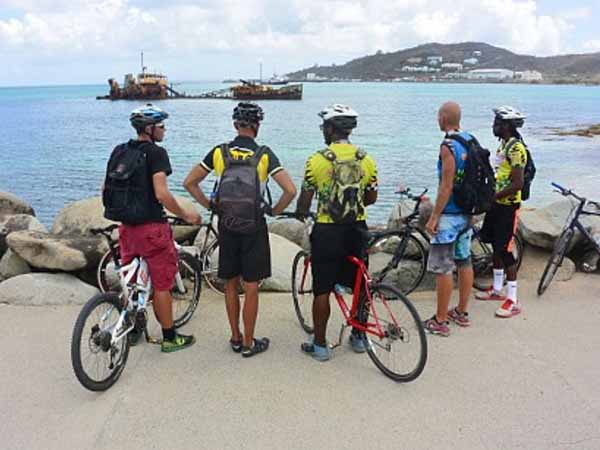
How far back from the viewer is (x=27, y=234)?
20.4 ft

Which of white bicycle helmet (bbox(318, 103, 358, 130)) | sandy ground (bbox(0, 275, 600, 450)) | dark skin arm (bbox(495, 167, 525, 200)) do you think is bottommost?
sandy ground (bbox(0, 275, 600, 450))

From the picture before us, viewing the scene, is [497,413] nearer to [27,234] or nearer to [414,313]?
[414,313]

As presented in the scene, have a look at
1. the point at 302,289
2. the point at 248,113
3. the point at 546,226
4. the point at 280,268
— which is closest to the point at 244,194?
the point at 248,113

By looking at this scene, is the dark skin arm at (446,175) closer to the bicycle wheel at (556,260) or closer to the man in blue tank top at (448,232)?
the man in blue tank top at (448,232)

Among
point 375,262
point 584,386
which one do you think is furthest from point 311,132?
point 584,386

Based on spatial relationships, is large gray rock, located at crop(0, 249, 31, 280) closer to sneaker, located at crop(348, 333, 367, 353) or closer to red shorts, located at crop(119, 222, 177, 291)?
red shorts, located at crop(119, 222, 177, 291)

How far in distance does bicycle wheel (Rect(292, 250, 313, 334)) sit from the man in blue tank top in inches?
46.0

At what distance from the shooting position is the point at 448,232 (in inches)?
188

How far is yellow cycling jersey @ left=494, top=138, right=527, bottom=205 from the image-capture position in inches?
202

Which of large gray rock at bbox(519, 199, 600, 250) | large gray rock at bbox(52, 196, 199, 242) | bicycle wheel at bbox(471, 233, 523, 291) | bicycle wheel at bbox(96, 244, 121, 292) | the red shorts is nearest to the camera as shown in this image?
the red shorts

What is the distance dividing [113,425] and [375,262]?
12.7ft

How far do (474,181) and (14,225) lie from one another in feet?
21.6

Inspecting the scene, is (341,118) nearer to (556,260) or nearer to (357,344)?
(357,344)

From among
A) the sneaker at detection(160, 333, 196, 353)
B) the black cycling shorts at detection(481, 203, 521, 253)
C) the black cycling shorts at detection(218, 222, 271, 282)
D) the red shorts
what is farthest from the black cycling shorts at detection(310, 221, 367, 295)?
the black cycling shorts at detection(481, 203, 521, 253)
